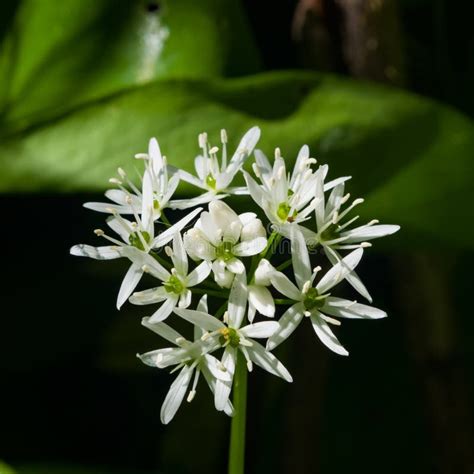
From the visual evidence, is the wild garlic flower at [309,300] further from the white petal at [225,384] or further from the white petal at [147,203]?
the white petal at [147,203]

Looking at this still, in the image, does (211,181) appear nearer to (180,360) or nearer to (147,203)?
(147,203)

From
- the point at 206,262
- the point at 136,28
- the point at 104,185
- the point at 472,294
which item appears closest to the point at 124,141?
the point at 104,185

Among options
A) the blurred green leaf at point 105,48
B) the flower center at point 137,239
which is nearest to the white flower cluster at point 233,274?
the flower center at point 137,239

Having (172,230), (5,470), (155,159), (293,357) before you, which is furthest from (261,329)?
(293,357)

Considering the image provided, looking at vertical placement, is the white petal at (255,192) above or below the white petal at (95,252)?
above

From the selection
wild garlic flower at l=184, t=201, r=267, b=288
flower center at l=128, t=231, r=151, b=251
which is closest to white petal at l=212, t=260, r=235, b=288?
wild garlic flower at l=184, t=201, r=267, b=288

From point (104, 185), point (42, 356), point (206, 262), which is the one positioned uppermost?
point (104, 185)

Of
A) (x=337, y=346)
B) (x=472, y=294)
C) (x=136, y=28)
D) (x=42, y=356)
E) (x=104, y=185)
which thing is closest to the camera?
(x=337, y=346)

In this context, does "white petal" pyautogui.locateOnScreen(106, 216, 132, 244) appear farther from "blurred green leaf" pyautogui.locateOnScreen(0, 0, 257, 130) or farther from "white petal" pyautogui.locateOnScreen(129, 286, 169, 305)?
"blurred green leaf" pyautogui.locateOnScreen(0, 0, 257, 130)

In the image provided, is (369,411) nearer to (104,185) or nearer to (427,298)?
(427,298)
